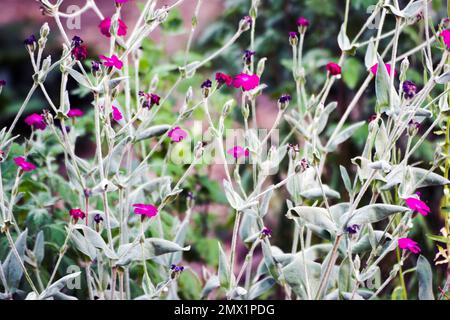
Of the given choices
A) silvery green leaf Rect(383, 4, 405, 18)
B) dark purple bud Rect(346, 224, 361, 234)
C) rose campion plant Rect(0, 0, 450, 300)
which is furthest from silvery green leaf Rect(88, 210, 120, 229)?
→ silvery green leaf Rect(383, 4, 405, 18)

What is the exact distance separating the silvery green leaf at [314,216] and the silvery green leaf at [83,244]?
0.26 m

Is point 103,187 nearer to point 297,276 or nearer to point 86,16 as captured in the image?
point 297,276

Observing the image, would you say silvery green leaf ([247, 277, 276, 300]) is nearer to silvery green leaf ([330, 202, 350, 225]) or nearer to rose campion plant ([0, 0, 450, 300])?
rose campion plant ([0, 0, 450, 300])

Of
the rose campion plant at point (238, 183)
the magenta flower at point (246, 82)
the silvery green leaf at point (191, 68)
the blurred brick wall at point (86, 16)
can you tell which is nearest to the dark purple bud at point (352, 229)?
the rose campion plant at point (238, 183)

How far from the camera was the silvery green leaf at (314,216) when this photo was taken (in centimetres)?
83

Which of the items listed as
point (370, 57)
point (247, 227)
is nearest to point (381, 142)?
point (370, 57)

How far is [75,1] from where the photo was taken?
6.96ft

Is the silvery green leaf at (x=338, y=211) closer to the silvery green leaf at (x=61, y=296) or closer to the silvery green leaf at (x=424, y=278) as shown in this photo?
the silvery green leaf at (x=424, y=278)

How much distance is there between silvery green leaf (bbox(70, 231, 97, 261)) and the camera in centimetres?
87

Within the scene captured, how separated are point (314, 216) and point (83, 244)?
30 centimetres

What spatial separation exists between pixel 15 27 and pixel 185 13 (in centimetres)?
69

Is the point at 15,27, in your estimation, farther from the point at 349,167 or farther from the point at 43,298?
the point at 43,298

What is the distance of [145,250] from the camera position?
863 mm
